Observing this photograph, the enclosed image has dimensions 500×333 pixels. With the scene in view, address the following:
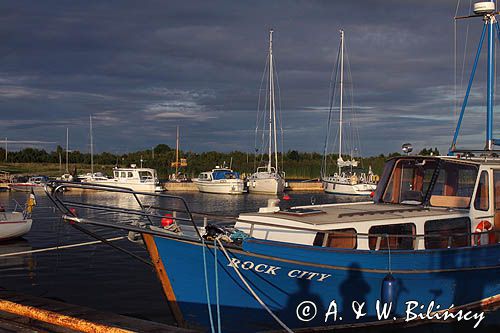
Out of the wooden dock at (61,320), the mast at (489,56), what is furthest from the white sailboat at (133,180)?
the wooden dock at (61,320)

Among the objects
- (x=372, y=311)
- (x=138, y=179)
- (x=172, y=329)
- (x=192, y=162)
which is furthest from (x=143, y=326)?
(x=192, y=162)

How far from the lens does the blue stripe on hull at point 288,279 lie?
10.2 m

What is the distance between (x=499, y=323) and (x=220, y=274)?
7.03m

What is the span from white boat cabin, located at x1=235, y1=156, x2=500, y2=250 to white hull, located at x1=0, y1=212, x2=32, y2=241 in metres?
14.9

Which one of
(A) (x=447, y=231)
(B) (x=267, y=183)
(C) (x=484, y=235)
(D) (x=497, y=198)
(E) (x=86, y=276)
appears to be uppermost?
(D) (x=497, y=198)

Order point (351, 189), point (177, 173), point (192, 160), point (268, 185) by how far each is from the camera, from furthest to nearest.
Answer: point (192, 160) → point (177, 173) → point (268, 185) → point (351, 189)

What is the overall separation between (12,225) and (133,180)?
130 feet

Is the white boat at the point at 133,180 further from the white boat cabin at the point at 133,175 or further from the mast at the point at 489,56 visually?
the mast at the point at 489,56

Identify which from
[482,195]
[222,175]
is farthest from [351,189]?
[482,195]

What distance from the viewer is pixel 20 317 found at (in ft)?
27.9

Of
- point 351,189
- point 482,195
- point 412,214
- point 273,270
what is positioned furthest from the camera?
point 351,189

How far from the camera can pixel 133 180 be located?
63.0m

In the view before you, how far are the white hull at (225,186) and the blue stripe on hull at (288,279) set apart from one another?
52180mm

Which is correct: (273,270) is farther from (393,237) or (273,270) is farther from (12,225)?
(12,225)
